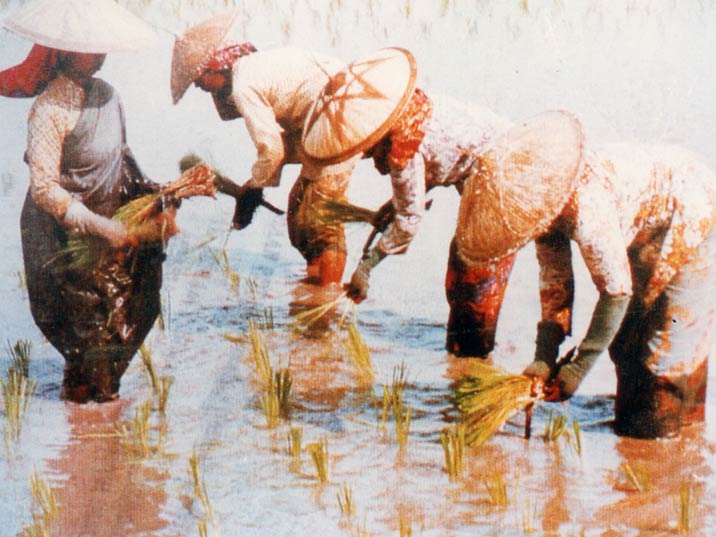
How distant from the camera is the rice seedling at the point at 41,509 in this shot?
2904 millimetres

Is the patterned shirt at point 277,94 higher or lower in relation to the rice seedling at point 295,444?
higher

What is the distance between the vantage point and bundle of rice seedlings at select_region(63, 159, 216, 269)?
3.13m

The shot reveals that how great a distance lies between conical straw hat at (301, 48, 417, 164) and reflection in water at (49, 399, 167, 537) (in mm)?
924

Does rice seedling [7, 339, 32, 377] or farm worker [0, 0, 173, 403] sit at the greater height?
farm worker [0, 0, 173, 403]

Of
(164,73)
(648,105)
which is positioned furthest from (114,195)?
(648,105)

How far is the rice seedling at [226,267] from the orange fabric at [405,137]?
1.86ft

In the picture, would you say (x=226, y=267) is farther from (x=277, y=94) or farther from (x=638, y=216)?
(x=638, y=216)

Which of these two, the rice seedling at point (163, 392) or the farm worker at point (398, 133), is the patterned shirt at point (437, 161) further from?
the rice seedling at point (163, 392)

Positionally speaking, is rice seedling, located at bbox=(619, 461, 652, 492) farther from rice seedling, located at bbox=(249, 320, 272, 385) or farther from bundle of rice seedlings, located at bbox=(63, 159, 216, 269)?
bundle of rice seedlings, located at bbox=(63, 159, 216, 269)

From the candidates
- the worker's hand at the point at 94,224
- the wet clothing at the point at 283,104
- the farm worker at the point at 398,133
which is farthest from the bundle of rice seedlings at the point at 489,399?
the worker's hand at the point at 94,224

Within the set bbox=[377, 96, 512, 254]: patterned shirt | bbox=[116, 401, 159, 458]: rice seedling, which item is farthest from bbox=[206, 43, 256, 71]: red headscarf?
bbox=[116, 401, 159, 458]: rice seedling

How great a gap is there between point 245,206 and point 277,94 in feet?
1.03

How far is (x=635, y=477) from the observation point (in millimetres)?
2865

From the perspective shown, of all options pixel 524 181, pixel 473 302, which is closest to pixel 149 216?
pixel 473 302
